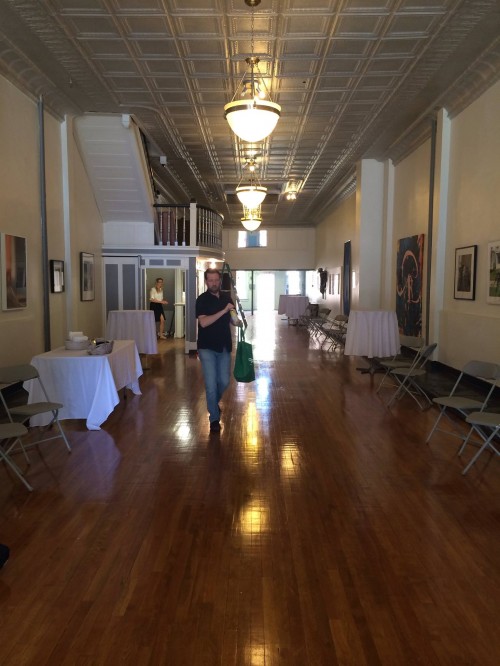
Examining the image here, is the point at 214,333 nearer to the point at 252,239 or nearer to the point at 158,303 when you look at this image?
the point at 158,303

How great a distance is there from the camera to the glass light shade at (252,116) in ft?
19.0

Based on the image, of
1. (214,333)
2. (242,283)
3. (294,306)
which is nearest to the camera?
(214,333)

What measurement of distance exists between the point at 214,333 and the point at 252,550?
8.61 feet

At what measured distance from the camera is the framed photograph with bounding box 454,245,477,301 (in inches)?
301

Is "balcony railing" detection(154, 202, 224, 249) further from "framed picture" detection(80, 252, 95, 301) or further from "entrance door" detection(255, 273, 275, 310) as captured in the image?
"entrance door" detection(255, 273, 275, 310)

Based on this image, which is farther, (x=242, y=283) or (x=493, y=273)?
(x=242, y=283)

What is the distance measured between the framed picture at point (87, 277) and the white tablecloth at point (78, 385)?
4292mm

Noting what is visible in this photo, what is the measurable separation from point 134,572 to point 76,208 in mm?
8084

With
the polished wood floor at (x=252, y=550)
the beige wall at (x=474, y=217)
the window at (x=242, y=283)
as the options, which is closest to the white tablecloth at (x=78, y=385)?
the polished wood floor at (x=252, y=550)

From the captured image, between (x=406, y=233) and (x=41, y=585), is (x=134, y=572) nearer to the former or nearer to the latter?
(x=41, y=585)

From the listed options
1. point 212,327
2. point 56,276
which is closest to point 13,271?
point 56,276

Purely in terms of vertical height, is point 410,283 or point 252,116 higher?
point 252,116

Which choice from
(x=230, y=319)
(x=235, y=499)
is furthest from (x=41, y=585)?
(x=230, y=319)

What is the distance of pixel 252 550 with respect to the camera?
3311 mm
